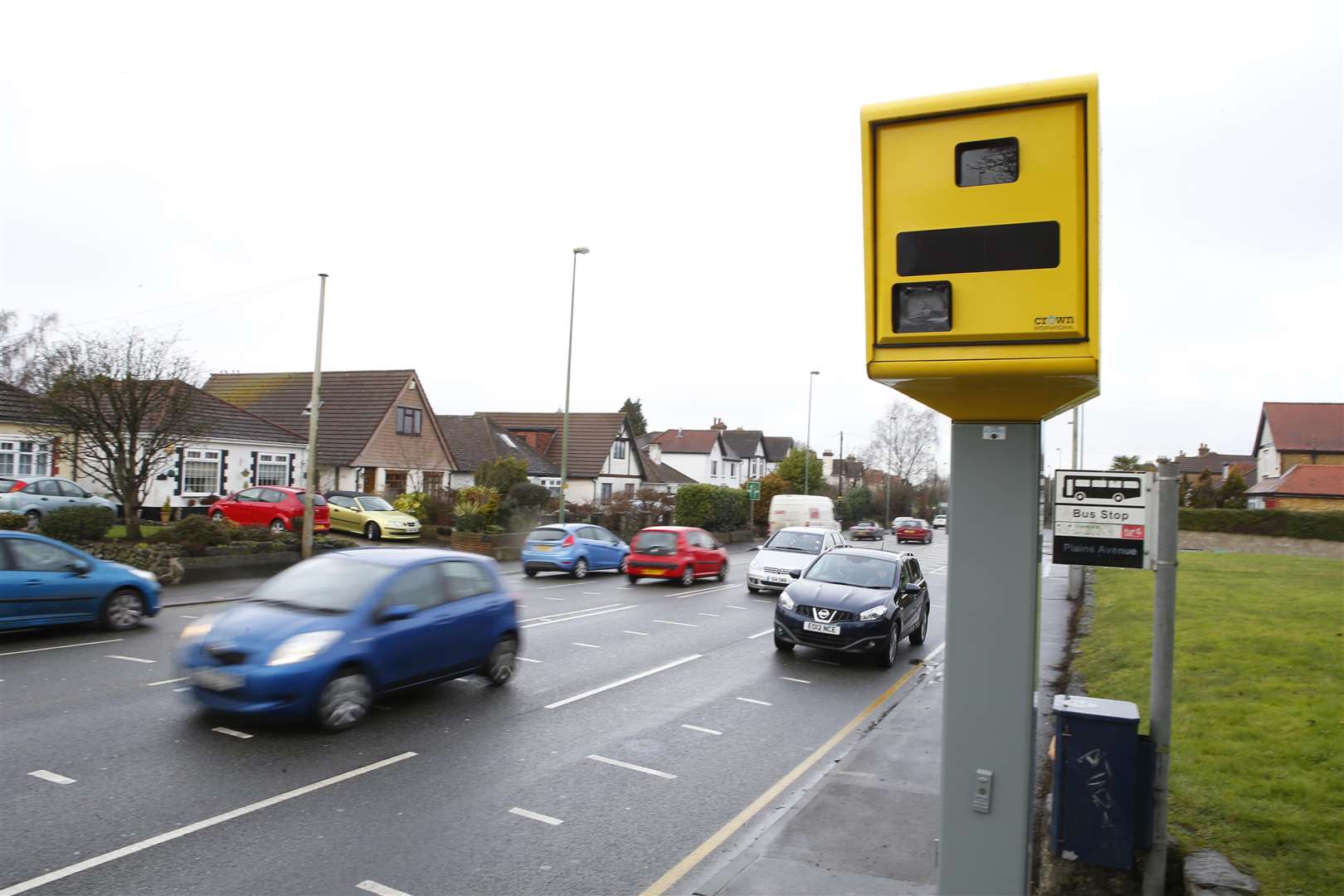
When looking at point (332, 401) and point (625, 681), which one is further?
point (332, 401)

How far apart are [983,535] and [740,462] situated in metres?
85.8

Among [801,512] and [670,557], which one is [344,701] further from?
[801,512]

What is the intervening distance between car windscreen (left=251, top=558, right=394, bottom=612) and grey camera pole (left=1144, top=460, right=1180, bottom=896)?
664 cm

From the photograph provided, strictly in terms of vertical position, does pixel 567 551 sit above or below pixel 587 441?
below

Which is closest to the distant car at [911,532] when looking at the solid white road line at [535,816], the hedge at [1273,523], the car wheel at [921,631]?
the hedge at [1273,523]

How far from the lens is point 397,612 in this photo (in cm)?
863

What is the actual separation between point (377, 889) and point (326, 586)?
4.26 metres

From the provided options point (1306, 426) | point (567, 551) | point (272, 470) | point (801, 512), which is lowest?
point (567, 551)

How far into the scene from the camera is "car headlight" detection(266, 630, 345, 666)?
25.3 ft

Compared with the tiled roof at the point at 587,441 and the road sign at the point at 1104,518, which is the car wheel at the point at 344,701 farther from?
the tiled roof at the point at 587,441

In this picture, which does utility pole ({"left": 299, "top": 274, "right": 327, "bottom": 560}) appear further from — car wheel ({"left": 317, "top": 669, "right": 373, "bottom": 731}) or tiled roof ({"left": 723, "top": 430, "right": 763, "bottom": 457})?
tiled roof ({"left": 723, "top": 430, "right": 763, "bottom": 457})

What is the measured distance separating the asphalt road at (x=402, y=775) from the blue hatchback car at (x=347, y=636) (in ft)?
1.13

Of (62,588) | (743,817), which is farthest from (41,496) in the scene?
(743,817)

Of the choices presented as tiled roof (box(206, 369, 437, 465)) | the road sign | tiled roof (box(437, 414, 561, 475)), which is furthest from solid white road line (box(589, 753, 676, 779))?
tiled roof (box(437, 414, 561, 475))
